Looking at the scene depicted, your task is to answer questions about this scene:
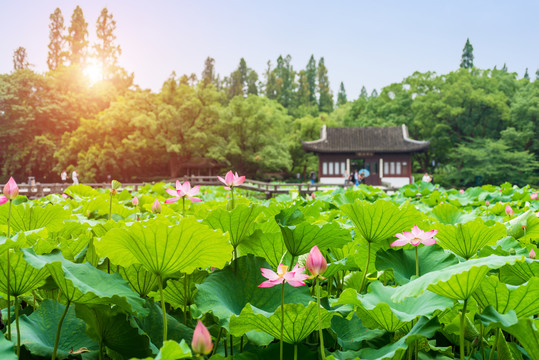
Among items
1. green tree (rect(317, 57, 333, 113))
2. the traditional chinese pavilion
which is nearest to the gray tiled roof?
the traditional chinese pavilion

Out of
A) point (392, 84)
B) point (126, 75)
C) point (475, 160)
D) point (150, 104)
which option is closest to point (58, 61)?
point (126, 75)

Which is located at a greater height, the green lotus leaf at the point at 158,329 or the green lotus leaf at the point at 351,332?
the green lotus leaf at the point at 158,329

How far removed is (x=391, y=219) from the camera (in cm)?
82

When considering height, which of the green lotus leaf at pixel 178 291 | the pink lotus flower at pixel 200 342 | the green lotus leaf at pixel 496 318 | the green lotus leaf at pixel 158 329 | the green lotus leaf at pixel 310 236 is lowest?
the green lotus leaf at pixel 158 329

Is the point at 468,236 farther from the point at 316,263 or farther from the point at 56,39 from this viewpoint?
the point at 56,39

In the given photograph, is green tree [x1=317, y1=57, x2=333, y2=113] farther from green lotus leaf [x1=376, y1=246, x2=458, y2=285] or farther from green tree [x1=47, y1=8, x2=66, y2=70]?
green lotus leaf [x1=376, y1=246, x2=458, y2=285]

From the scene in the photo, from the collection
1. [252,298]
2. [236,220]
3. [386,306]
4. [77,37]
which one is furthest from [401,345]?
[77,37]

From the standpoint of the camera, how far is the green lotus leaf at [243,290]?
64cm

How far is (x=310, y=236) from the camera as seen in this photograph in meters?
0.76

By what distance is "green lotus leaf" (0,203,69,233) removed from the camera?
105cm

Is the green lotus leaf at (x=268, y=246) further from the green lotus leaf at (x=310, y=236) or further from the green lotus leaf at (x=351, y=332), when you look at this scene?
the green lotus leaf at (x=351, y=332)

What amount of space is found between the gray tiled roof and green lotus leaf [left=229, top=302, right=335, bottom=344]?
19494 millimetres

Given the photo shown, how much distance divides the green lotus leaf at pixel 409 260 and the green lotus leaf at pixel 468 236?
6cm

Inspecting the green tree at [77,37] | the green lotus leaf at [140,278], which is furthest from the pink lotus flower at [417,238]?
the green tree at [77,37]
